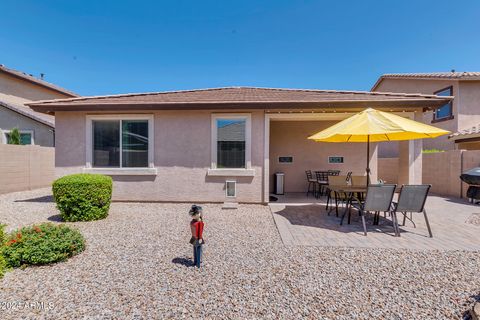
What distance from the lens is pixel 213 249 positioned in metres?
4.09

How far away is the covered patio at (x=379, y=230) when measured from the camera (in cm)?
437

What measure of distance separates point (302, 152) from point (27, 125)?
57.1ft

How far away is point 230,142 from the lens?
774 centimetres

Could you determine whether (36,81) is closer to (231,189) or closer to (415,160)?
(231,189)

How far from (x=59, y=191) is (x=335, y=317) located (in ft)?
21.6

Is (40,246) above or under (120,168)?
under

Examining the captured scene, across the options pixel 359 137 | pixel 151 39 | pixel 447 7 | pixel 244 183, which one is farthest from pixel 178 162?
pixel 447 7

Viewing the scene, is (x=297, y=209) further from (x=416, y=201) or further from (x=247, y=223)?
(x=416, y=201)

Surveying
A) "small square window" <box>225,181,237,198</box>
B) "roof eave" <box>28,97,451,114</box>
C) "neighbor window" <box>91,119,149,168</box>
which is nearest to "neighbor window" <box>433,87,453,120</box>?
"roof eave" <box>28,97,451,114</box>

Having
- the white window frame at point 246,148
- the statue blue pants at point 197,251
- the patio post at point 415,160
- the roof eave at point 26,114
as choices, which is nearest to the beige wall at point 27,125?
the roof eave at point 26,114

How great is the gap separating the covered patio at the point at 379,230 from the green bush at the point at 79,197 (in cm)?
480

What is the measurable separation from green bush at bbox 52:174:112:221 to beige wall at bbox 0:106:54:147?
39.2 ft

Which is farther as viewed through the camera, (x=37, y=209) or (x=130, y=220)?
(x=37, y=209)

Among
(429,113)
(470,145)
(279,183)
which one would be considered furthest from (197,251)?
(429,113)
